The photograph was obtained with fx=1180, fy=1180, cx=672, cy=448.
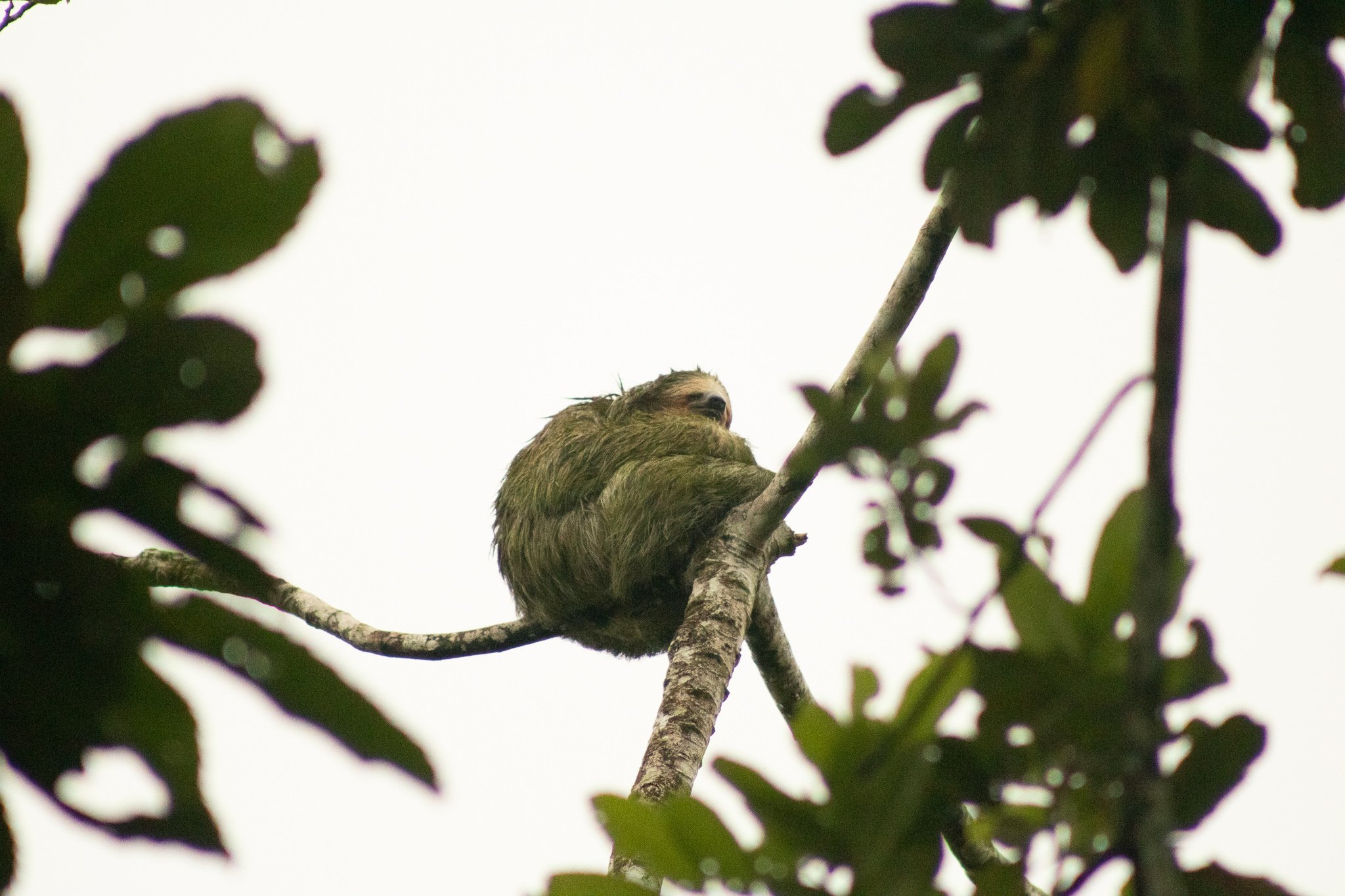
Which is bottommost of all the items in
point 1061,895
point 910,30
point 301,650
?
point 1061,895

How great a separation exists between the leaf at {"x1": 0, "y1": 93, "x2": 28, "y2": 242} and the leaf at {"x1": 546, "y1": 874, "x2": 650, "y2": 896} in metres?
0.98

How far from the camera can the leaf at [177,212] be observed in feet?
3.04

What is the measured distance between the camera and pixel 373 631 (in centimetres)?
487

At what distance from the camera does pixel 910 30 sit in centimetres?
174

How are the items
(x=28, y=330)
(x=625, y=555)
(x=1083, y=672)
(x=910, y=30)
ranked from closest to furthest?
1. (x=28, y=330)
2. (x=1083, y=672)
3. (x=910, y=30)
4. (x=625, y=555)

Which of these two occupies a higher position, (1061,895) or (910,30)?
(910,30)

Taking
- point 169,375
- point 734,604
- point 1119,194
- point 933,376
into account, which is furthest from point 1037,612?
point 734,604

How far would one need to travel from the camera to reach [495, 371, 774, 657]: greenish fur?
4664 millimetres

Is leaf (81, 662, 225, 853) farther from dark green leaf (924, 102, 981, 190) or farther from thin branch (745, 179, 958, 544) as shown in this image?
thin branch (745, 179, 958, 544)

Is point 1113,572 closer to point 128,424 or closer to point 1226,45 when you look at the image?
point 1226,45

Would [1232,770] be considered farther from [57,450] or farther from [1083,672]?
[57,450]

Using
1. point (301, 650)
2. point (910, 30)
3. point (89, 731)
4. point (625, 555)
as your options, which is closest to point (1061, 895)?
point (301, 650)

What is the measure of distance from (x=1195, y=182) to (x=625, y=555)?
10.4 ft

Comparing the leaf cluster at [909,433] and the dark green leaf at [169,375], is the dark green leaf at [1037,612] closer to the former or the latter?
the leaf cluster at [909,433]
